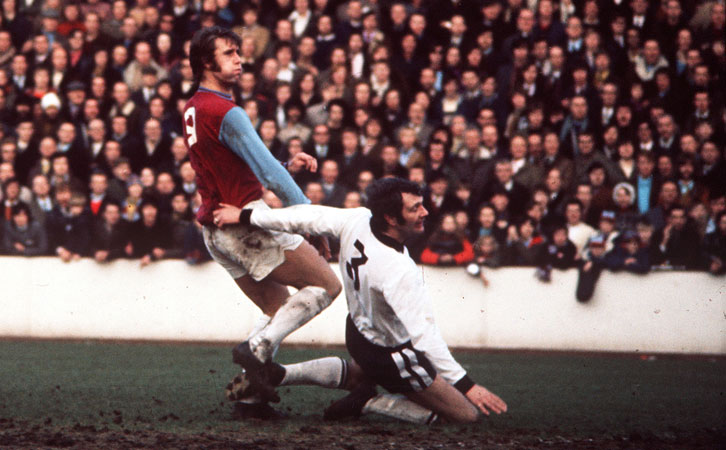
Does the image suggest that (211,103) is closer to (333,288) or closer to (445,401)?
(333,288)

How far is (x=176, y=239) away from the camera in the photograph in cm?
1027

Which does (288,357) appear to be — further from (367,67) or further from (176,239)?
(367,67)

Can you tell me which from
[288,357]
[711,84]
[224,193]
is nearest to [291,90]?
[288,357]

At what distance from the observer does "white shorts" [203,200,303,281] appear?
546cm

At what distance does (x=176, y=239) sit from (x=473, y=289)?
2.89 meters

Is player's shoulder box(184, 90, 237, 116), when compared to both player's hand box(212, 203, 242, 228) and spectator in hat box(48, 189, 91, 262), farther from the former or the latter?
spectator in hat box(48, 189, 91, 262)

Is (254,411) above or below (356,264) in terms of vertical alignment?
below

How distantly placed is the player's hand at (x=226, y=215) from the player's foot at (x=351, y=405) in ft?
3.90

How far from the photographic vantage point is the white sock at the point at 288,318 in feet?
17.9

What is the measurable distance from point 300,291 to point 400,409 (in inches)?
33.9

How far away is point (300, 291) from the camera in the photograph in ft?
18.3

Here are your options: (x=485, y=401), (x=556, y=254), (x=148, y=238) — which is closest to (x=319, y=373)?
(x=485, y=401)

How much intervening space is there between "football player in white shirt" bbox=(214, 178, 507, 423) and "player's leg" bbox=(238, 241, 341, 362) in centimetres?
12

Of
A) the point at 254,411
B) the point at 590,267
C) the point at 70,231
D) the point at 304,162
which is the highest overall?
the point at 304,162
